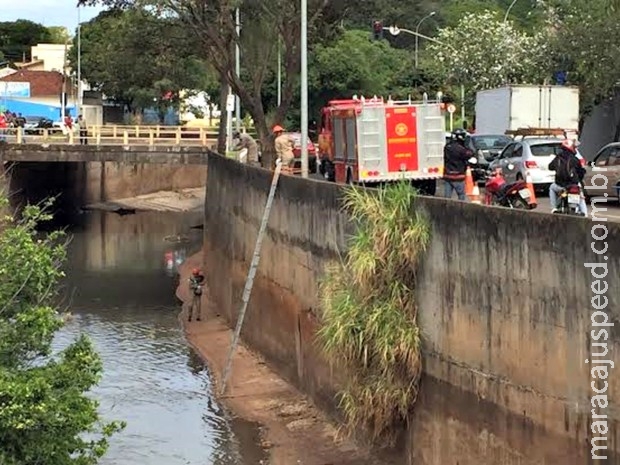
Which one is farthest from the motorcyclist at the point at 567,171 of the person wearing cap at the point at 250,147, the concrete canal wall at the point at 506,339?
the person wearing cap at the point at 250,147

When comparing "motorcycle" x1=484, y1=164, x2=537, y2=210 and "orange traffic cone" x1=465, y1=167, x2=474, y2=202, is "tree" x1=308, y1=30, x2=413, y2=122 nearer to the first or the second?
"orange traffic cone" x1=465, y1=167, x2=474, y2=202

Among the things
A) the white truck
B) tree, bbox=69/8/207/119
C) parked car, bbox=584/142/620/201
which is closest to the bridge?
tree, bbox=69/8/207/119

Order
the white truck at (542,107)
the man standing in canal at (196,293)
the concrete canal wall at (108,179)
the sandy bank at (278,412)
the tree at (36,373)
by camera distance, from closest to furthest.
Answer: the tree at (36,373)
the sandy bank at (278,412)
the man standing in canal at (196,293)
the white truck at (542,107)
the concrete canal wall at (108,179)

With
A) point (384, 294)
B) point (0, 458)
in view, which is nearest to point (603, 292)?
point (384, 294)

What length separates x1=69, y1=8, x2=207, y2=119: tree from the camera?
37.9 metres

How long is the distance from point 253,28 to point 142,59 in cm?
990

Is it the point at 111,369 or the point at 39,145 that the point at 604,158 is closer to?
the point at 111,369

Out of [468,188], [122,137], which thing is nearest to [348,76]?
[122,137]

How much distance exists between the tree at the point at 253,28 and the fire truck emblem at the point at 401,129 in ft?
30.0

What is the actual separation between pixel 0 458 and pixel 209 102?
222ft

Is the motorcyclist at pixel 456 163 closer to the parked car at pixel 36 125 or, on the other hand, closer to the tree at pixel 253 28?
the tree at pixel 253 28

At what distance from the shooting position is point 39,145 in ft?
154

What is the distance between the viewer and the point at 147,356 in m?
25.2

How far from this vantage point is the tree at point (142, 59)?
37919 millimetres
